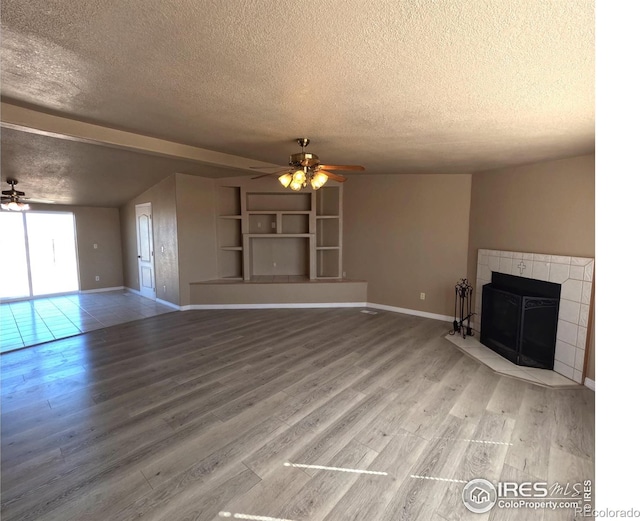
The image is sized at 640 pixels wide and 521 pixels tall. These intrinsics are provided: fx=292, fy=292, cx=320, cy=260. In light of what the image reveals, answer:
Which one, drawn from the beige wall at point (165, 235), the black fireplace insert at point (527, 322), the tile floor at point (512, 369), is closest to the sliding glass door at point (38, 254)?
the beige wall at point (165, 235)

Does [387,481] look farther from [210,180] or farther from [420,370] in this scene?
[210,180]

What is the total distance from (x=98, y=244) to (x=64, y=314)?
270 cm

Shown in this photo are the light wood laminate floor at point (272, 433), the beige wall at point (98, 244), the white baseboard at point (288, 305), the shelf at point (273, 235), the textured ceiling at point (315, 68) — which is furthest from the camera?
the beige wall at point (98, 244)

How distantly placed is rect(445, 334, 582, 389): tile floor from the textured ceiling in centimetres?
237

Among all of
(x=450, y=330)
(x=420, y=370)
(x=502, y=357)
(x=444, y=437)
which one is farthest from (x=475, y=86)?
(x=450, y=330)

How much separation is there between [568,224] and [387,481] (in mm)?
3286

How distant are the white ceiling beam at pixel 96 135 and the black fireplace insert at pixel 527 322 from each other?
4.03 meters

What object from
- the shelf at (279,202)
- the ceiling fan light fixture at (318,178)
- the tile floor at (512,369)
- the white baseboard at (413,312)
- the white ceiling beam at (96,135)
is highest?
the white ceiling beam at (96,135)

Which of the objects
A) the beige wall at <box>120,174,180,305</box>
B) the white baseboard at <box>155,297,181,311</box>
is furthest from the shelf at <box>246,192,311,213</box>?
the white baseboard at <box>155,297,181,311</box>

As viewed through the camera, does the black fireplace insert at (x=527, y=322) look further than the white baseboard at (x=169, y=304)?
No

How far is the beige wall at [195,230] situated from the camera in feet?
17.6

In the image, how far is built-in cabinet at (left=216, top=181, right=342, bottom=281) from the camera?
19.2 ft

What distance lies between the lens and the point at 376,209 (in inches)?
215

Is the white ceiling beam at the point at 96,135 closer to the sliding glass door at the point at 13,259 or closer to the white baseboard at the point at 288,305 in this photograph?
the white baseboard at the point at 288,305
